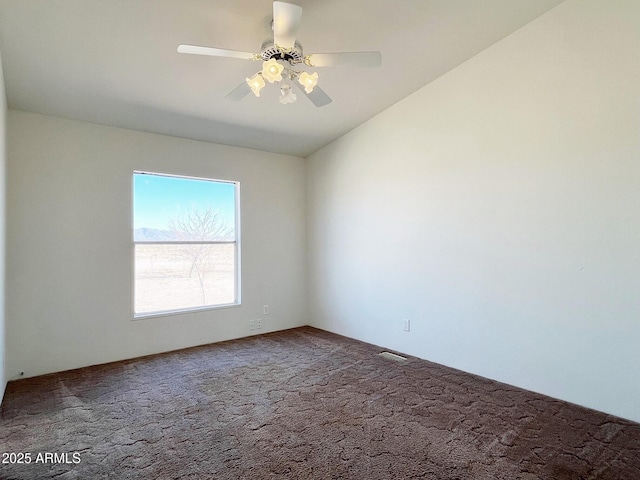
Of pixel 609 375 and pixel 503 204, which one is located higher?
pixel 503 204

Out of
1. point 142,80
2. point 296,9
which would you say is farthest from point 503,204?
point 142,80

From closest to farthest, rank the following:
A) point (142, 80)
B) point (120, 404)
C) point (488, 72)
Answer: point (120, 404)
point (142, 80)
point (488, 72)

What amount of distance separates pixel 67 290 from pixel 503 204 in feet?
14.5

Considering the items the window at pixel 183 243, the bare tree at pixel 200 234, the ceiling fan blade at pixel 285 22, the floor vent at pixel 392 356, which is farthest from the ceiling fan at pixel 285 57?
the floor vent at pixel 392 356

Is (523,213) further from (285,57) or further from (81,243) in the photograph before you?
(81,243)

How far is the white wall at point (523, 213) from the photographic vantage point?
8.34 ft

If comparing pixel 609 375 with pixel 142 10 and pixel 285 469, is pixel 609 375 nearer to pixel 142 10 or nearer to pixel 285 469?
pixel 285 469

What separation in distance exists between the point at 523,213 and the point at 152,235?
3.95 metres

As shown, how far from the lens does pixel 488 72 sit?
3.27m

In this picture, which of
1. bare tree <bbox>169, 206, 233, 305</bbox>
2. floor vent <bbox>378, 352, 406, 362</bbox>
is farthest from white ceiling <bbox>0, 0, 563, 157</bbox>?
floor vent <bbox>378, 352, 406, 362</bbox>

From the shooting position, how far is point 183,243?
14.3ft

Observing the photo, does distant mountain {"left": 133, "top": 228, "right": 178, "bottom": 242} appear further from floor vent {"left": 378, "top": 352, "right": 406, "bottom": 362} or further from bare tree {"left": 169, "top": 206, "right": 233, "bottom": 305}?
floor vent {"left": 378, "top": 352, "right": 406, "bottom": 362}

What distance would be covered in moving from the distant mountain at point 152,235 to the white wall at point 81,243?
0.14 metres

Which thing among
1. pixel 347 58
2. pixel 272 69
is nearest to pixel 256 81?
pixel 272 69
